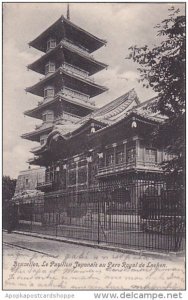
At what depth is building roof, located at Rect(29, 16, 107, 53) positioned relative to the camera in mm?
20516

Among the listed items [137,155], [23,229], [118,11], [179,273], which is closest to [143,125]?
[137,155]

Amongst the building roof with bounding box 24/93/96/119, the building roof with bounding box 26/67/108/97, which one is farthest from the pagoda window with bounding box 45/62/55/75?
the building roof with bounding box 24/93/96/119

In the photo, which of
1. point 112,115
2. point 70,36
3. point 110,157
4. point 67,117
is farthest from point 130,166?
point 70,36

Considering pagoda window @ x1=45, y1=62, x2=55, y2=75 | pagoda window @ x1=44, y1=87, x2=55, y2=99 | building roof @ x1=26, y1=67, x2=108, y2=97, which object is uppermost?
pagoda window @ x1=45, y1=62, x2=55, y2=75

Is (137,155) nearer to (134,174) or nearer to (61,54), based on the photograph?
(134,174)

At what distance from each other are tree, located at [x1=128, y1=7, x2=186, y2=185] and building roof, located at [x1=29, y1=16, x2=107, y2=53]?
1461 cm

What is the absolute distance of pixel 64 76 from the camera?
22.1 metres

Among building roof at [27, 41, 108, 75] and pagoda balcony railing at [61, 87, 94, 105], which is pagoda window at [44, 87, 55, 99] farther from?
pagoda balcony railing at [61, 87, 94, 105]

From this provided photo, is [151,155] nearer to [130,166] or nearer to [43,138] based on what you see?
[130,166]

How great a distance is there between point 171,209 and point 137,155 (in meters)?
8.12

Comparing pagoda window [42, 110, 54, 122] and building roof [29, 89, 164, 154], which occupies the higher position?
pagoda window [42, 110, 54, 122]

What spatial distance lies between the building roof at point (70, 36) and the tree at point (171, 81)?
14605 millimetres

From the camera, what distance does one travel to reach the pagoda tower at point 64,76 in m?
21.2

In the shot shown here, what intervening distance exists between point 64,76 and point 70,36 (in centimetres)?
242
